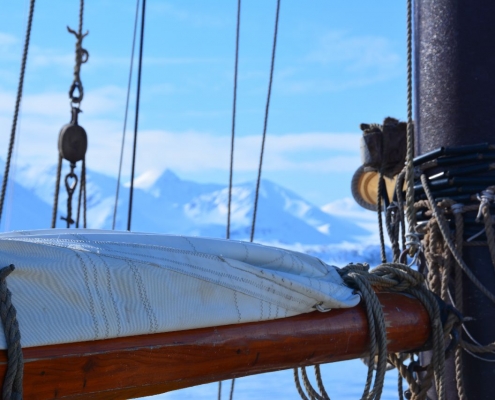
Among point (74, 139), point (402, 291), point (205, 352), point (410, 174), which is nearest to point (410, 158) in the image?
point (410, 174)

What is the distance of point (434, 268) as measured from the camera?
2.42 metres

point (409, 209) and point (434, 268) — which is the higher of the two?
point (409, 209)

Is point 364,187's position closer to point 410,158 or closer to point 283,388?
point 410,158

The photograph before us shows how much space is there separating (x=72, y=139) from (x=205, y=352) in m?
2.79

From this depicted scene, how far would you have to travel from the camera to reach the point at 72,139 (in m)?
4.13

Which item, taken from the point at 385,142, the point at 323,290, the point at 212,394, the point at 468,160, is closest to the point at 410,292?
the point at 323,290

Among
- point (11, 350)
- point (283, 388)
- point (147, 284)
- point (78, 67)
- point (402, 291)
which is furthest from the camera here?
point (283, 388)

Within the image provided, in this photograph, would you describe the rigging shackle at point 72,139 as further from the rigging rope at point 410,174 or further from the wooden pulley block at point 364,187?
the rigging rope at point 410,174

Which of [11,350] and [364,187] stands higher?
[364,187]

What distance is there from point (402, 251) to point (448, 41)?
0.68 meters

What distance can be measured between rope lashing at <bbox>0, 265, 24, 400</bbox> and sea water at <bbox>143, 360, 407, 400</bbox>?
5182 mm

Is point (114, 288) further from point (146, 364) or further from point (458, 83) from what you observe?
point (458, 83)

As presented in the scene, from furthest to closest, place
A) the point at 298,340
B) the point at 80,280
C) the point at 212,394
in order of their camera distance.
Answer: the point at 212,394
the point at 298,340
the point at 80,280

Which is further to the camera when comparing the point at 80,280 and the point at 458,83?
the point at 458,83
